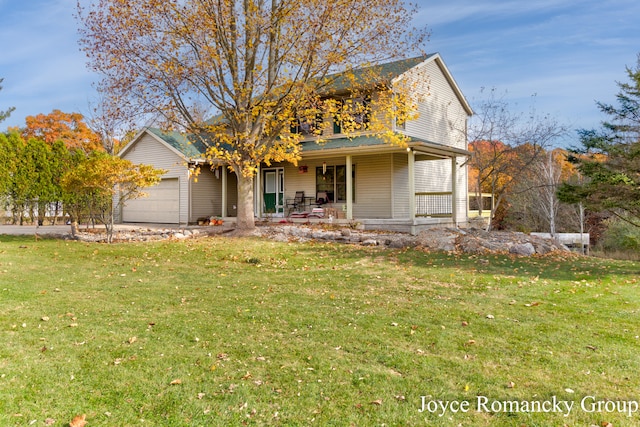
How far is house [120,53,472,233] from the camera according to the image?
17.2 meters

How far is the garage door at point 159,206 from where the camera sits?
21.2 metres

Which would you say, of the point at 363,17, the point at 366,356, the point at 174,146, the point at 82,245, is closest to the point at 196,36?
the point at 363,17

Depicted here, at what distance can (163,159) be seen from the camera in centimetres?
2130

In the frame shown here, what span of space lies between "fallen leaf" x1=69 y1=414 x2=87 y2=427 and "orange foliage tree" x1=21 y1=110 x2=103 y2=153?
115 ft

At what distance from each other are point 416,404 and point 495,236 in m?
10.6

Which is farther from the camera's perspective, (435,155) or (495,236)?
(435,155)

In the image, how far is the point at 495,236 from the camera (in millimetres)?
12609

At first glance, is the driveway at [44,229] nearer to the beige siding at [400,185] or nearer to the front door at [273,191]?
the front door at [273,191]

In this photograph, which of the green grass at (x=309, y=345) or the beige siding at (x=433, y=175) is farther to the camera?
the beige siding at (x=433, y=175)

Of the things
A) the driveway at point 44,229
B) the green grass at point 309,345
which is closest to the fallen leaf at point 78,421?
the green grass at point 309,345

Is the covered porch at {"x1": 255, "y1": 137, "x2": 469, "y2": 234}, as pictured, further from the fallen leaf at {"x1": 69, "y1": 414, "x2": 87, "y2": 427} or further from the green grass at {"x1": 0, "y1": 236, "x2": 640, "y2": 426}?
the fallen leaf at {"x1": 69, "y1": 414, "x2": 87, "y2": 427}

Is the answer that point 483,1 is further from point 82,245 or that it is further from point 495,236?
point 82,245

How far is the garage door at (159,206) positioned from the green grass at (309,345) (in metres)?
13.0

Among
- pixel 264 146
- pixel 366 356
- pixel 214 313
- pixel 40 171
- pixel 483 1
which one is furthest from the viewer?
pixel 40 171
